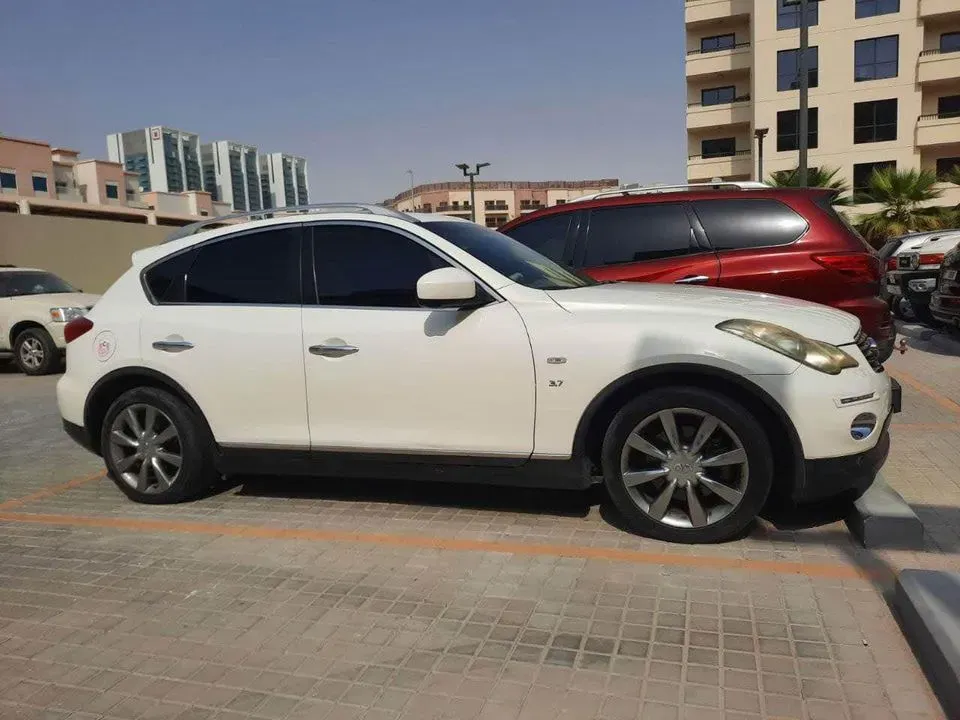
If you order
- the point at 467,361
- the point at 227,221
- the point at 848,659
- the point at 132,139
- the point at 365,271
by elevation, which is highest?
the point at 132,139

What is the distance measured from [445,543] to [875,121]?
40.0 metres

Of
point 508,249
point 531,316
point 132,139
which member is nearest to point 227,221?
point 508,249

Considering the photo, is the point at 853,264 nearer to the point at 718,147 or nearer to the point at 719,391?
the point at 719,391

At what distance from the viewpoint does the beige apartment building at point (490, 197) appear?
286ft

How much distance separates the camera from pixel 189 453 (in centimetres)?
462

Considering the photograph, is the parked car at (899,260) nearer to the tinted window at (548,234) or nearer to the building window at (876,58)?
the tinted window at (548,234)

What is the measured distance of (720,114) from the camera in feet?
136

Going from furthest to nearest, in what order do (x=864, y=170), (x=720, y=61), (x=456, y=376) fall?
(x=720, y=61)
(x=864, y=170)
(x=456, y=376)

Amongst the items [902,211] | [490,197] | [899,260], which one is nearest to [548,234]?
[899,260]

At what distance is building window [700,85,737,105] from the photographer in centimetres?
4228

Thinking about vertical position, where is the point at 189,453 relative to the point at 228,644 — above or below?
above

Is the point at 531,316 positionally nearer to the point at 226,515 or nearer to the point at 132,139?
the point at 226,515

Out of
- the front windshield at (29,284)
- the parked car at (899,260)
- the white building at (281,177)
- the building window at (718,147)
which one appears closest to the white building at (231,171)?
the white building at (281,177)

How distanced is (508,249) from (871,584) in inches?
100
